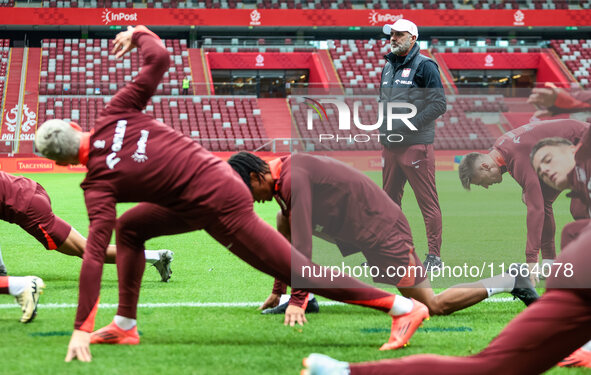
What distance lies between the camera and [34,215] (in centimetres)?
533

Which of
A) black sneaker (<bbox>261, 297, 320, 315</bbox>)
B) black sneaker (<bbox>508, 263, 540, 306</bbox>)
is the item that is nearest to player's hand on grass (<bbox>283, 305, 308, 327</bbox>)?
black sneaker (<bbox>261, 297, 320, 315</bbox>)

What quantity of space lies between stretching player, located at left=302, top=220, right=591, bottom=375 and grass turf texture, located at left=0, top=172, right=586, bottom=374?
1062 mm

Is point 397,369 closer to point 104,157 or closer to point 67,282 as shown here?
point 104,157

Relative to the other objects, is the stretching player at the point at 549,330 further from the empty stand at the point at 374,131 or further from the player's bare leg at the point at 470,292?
the empty stand at the point at 374,131

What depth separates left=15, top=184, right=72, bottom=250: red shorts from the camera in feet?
17.5

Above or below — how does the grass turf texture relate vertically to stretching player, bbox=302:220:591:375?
below

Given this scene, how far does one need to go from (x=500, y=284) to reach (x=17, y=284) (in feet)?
9.96

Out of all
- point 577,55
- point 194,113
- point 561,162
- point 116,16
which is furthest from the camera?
Answer: point 577,55

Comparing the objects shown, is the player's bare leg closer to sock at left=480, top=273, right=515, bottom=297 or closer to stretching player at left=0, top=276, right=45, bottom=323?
sock at left=480, top=273, right=515, bottom=297

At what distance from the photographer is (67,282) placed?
5.95 meters

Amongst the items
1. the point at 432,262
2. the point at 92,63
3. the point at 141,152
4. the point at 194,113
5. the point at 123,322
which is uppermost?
the point at 141,152

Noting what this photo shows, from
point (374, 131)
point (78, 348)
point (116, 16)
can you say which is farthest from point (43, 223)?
point (116, 16)

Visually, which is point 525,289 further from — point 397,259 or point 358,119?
point 358,119

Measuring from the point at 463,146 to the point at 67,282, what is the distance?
3650mm
